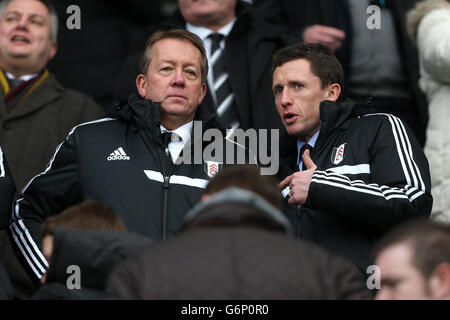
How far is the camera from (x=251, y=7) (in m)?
7.47

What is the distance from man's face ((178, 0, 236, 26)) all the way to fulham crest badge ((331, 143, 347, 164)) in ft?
6.08

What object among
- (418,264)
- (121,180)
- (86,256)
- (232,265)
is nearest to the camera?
(232,265)

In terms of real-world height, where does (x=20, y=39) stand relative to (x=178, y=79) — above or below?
above

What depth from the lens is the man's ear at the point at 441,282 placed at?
3.87 meters

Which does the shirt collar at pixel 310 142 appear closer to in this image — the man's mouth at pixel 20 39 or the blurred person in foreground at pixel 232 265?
the blurred person in foreground at pixel 232 265

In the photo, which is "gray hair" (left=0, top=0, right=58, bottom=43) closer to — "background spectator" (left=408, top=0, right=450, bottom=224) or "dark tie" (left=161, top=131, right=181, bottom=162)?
"dark tie" (left=161, top=131, right=181, bottom=162)

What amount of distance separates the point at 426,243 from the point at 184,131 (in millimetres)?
2425

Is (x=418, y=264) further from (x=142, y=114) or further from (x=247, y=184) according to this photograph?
(x=142, y=114)

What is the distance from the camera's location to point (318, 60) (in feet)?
20.6

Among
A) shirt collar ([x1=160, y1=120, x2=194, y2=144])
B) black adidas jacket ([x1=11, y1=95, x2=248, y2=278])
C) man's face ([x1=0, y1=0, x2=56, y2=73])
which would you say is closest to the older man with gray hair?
man's face ([x1=0, y1=0, x2=56, y2=73])

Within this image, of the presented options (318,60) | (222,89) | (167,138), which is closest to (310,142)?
(318,60)

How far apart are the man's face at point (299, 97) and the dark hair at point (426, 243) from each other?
6.96ft

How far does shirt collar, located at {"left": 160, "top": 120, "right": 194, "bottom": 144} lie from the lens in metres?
6.02

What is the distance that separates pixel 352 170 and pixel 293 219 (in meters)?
0.42
